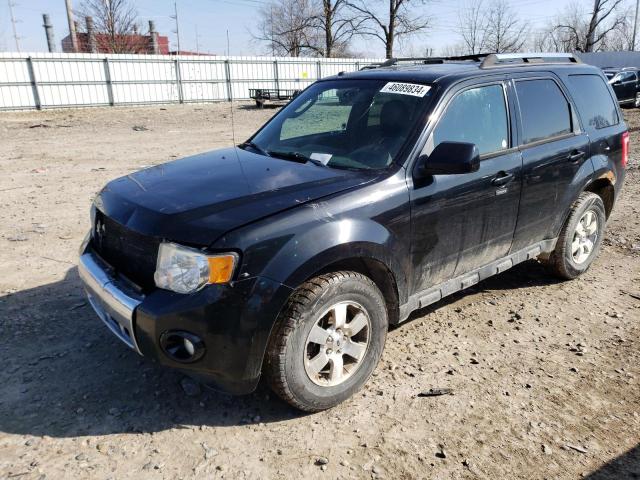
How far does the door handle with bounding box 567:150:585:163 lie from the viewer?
172 inches

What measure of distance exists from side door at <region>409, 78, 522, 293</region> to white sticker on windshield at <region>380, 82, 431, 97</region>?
17 centimetres

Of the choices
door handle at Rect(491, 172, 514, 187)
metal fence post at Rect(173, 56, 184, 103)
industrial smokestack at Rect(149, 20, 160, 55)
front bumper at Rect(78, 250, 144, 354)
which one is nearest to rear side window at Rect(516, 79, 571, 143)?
door handle at Rect(491, 172, 514, 187)

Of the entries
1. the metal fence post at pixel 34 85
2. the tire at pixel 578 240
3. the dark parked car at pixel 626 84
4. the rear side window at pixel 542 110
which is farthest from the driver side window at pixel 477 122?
the metal fence post at pixel 34 85

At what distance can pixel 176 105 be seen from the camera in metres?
28.1

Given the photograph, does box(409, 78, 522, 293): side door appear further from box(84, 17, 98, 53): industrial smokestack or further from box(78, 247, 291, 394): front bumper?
box(84, 17, 98, 53): industrial smokestack

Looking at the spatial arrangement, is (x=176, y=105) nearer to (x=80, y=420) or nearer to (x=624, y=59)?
(x=80, y=420)

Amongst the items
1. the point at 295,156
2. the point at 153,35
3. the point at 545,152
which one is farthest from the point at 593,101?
the point at 153,35

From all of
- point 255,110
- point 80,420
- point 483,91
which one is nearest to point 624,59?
point 255,110

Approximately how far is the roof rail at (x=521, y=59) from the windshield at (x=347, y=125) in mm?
869

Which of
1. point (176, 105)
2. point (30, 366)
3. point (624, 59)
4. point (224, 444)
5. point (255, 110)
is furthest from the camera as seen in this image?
point (624, 59)

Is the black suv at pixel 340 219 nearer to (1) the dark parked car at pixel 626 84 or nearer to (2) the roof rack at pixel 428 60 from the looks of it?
(2) the roof rack at pixel 428 60

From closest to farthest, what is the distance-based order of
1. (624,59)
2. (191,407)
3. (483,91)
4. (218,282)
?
Result: 1. (218,282)
2. (191,407)
3. (483,91)
4. (624,59)

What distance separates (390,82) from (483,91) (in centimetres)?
68

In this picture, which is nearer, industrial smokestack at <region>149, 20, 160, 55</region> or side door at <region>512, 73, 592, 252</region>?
side door at <region>512, 73, 592, 252</region>
